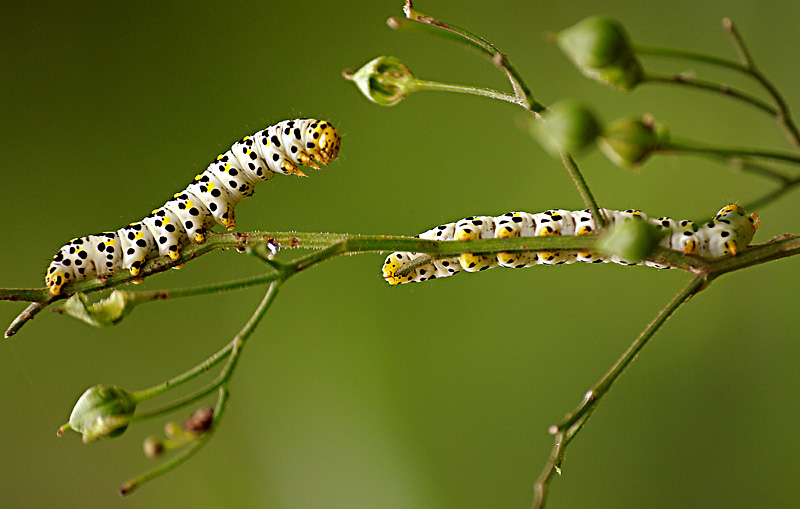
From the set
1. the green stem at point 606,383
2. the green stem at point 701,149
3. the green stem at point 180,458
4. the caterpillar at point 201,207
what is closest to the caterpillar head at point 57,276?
the caterpillar at point 201,207

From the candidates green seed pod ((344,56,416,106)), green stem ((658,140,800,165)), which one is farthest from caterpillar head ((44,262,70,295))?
green stem ((658,140,800,165))

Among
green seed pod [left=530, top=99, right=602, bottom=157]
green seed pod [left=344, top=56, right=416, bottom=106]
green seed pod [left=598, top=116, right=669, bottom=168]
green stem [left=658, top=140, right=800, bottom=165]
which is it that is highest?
green seed pod [left=344, top=56, right=416, bottom=106]

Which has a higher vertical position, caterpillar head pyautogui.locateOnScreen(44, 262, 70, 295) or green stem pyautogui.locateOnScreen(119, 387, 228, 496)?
caterpillar head pyautogui.locateOnScreen(44, 262, 70, 295)

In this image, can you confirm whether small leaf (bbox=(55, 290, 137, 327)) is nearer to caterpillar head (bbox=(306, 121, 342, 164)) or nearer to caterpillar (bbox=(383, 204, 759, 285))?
caterpillar (bbox=(383, 204, 759, 285))

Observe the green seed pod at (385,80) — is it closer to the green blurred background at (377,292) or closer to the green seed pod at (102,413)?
the green seed pod at (102,413)

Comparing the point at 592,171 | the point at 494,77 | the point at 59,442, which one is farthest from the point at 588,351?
the point at 59,442

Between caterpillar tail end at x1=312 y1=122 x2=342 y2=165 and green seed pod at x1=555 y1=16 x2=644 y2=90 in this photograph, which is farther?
caterpillar tail end at x1=312 y1=122 x2=342 y2=165

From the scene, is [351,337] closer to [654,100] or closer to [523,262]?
[654,100]
